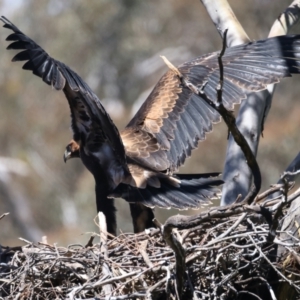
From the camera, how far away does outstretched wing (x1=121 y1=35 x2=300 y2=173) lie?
6.00m

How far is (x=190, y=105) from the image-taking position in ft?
20.7

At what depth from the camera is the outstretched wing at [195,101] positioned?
6004 millimetres

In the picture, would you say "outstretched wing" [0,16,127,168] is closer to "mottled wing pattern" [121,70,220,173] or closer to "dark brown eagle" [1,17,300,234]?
"dark brown eagle" [1,17,300,234]

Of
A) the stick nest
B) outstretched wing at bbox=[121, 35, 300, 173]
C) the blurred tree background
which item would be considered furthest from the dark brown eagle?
the blurred tree background

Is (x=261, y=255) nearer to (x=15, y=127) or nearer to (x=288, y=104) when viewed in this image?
(x=288, y=104)

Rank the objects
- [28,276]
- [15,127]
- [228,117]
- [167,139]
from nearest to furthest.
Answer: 1. [228,117]
2. [28,276]
3. [167,139]
4. [15,127]

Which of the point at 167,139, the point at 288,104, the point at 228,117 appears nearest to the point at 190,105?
the point at 167,139

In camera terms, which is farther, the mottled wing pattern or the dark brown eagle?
the mottled wing pattern

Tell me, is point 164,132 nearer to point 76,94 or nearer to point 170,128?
point 170,128

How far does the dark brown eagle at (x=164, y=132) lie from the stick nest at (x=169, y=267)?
29.9 inches

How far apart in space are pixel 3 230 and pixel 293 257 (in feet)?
65.1

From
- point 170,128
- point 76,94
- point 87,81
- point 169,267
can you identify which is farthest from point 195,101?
point 87,81

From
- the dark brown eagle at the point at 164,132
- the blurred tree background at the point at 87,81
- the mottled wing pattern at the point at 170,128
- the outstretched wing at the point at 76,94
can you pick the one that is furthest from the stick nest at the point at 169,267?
the blurred tree background at the point at 87,81

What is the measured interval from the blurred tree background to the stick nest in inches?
734
